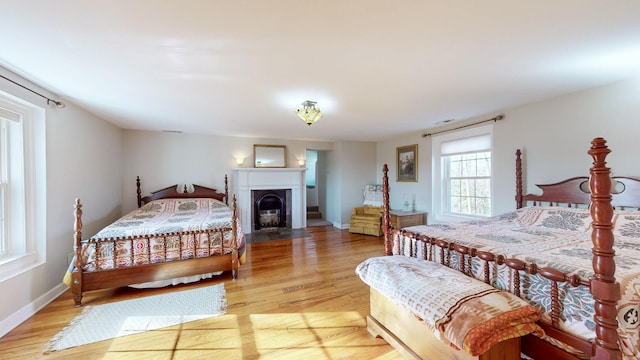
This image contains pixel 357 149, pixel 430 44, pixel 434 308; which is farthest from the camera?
pixel 357 149

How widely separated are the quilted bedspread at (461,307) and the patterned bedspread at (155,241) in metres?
2.11

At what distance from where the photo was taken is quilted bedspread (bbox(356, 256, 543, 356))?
1222 millimetres

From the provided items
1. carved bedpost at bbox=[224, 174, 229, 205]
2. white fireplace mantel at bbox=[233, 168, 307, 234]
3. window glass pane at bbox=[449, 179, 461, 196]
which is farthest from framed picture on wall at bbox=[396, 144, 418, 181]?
carved bedpost at bbox=[224, 174, 229, 205]

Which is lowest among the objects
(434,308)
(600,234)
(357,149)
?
(434,308)

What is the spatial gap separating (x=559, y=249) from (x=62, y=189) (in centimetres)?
480

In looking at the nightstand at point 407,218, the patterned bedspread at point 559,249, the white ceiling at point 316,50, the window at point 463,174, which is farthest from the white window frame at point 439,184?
the patterned bedspread at point 559,249

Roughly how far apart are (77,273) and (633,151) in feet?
18.5

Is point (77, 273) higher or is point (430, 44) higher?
point (430, 44)

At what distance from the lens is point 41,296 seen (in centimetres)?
238

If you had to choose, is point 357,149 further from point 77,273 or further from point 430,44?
point 77,273

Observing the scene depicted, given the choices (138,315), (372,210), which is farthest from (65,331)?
(372,210)

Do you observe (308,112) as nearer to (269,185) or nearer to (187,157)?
(269,185)

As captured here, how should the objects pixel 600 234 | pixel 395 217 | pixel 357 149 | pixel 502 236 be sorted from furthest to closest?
pixel 357 149
pixel 395 217
pixel 502 236
pixel 600 234

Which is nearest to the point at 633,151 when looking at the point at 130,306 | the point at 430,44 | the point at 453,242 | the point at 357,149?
the point at 453,242
